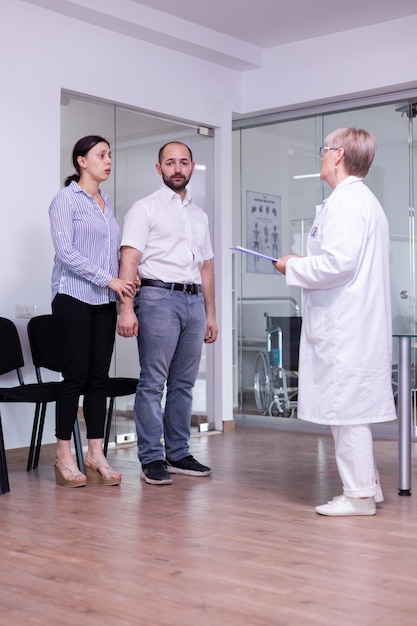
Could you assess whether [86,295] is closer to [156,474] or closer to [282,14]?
[156,474]

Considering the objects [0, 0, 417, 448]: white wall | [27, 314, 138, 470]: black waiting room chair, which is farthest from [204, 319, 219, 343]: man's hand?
[0, 0, 417, 448]: white wall

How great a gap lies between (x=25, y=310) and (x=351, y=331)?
223cm

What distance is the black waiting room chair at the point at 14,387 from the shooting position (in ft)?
13.9

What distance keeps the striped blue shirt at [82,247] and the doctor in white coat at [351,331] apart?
1028 millimetres

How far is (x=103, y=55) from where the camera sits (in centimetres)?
562

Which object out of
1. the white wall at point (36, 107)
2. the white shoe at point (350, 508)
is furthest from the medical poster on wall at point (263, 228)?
the white shoe at point (350, 508)

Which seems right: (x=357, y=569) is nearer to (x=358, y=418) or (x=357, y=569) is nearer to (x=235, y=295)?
(x=358, y=418)

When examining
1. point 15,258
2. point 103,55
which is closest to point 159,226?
point 15,258

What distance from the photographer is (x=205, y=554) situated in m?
2.97

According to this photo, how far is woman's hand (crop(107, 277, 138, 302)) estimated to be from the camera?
4152 mm

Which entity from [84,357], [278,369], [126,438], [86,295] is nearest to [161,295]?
[86,295]

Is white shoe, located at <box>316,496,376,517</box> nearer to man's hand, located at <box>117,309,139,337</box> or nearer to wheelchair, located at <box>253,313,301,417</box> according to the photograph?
→ man's hand, located at <box>117,309,139,337</box>

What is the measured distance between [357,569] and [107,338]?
1.89 meters

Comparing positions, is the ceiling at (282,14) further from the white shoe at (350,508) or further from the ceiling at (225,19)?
the white shoe at (350,508)
